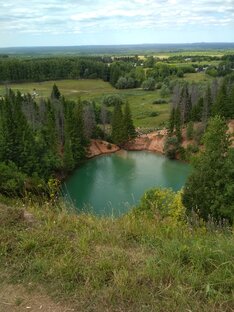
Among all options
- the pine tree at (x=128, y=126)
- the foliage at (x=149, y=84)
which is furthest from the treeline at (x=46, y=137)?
the foliage at (x=149, y=84)

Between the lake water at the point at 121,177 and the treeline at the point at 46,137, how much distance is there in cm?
262

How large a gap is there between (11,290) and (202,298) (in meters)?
2.27

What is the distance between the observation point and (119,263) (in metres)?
4.61

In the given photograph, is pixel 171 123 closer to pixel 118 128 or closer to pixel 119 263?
pixel 118 128

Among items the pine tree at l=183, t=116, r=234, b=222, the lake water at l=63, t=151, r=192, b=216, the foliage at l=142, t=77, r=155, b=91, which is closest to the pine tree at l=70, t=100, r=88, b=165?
the lake water at l=63, t=151, r=192, b=216

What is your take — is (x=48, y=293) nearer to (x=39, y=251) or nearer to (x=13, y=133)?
(x=39, y=251)

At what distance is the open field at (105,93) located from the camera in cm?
7194

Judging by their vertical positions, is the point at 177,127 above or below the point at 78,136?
above

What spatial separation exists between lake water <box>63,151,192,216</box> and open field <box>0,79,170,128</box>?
56.7ft

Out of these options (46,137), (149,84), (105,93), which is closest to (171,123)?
(46,137)

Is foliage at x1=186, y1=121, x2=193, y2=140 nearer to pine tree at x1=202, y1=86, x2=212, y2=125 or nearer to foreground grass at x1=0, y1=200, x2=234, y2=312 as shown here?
pine tree at x1=202, y1=86, x2=212, y2=125

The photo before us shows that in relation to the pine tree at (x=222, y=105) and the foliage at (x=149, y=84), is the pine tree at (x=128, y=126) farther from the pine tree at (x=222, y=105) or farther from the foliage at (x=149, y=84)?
the foliage at (x=149, y=84)

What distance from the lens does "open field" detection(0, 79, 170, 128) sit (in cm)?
7194

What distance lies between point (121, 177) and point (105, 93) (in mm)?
59828
